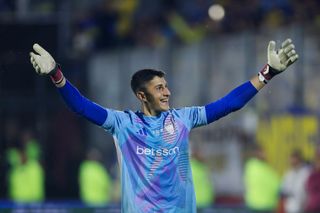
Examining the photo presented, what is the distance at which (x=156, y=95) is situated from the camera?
9.56 meters

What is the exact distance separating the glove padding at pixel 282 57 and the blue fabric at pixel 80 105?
50.3 inches

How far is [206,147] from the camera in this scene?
2212 cm

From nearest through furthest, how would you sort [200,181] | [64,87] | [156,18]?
[64,87]
[200,181]
[156,18]

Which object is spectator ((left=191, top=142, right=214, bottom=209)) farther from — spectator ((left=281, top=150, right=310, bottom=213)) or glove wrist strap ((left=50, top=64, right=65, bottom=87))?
glove wrist strap ((left=50, top=64, right=65, bottom=87))

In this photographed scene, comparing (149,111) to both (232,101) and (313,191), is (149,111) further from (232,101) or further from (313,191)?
(313,191)

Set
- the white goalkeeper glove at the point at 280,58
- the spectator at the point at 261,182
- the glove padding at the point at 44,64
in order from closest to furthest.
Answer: the glove padding at the point at 44,64 → the white goalkeeper glove at the point at 280,58 → the spectator at the point at 261,182

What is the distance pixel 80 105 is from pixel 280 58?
149cm

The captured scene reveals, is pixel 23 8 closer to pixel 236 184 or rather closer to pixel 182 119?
pixel 236 184

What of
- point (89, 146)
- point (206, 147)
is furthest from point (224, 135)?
point (89, 146)

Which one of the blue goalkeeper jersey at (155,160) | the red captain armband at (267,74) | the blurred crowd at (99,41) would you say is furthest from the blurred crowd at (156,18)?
the blue goalkeeper jersey at (155,160)

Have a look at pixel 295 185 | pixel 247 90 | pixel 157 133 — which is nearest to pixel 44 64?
pixel 157 133

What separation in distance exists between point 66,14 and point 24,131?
7.52 ft

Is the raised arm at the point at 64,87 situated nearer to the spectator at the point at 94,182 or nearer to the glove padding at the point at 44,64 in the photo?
the glove padding at the point at 44,64

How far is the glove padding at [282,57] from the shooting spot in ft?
30.8
